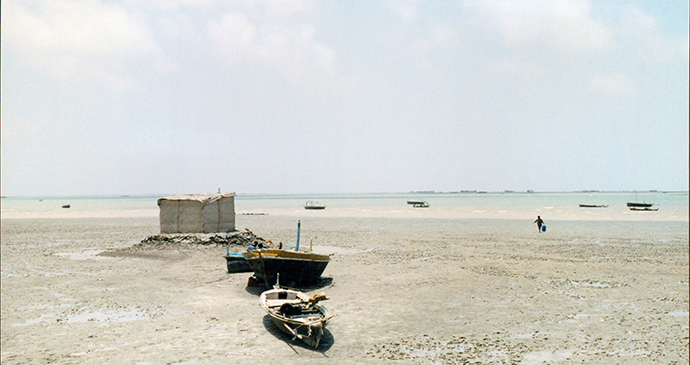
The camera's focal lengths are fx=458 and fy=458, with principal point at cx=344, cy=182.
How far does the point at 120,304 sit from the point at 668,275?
785 inches

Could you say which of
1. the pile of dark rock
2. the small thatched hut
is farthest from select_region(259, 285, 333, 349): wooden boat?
the small thatched hut

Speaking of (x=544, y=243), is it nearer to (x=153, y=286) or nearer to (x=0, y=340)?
(x=153, y=286)

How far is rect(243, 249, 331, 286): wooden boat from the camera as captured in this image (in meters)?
15.2

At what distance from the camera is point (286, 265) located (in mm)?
15453

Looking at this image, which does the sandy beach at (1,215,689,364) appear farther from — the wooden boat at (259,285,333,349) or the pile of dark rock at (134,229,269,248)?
the pile of dark rock at (134,229,269,248)

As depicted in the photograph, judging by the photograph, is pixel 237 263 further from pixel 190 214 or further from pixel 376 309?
pixel 190 214

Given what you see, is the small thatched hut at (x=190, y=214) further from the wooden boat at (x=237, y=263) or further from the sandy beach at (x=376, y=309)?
the wooden boat at (x=237, y=263)

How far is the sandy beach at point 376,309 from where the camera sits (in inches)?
384

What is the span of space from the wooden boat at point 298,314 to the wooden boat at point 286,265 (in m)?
2.52

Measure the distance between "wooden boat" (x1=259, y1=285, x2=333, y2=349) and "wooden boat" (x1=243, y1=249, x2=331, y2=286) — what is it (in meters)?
2.52

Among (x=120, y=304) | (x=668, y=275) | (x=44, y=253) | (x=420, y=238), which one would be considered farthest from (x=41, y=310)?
(x=420, y=238)

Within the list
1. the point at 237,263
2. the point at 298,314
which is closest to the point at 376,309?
the point at 298,314

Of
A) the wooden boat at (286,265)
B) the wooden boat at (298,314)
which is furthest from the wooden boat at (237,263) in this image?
the wooden boat at (298,314)

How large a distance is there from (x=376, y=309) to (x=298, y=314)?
9.81ft
